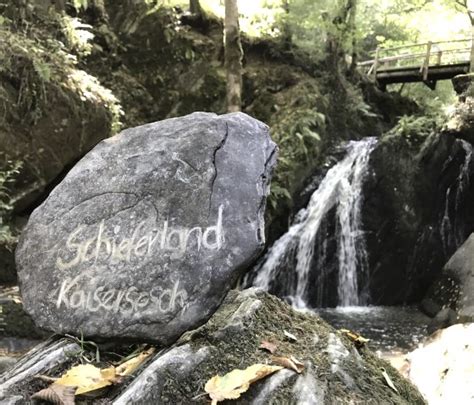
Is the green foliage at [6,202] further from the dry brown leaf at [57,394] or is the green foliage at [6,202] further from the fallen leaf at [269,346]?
the fallen leaf at [269,346]

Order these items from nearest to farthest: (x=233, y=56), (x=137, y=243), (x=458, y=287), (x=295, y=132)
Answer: (x=137, y=243) < (x=458, y=287) < (x=233, y=56) < (x=295, y=132)

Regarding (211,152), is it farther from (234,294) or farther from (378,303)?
(378,303)

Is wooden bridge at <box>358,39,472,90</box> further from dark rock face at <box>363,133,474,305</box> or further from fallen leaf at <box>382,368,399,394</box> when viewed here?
fallen leaf at <box>382,368,399,394</box>

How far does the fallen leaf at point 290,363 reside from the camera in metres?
2.39

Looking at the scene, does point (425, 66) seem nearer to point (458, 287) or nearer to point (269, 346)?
point (458, 287)

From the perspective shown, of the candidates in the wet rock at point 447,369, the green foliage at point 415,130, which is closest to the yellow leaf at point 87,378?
the wet rock at point 447,369

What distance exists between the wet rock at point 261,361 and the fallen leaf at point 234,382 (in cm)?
5

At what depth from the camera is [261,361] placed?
8.05ft

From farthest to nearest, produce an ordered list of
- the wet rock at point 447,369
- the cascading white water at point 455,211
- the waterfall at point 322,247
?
the cascading white water at point 455,211 → the waterfall at point 322,247 → the wet rock at point 447,369

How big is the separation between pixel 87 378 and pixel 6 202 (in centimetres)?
558

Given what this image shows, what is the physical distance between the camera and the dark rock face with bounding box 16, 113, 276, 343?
2.53 metres

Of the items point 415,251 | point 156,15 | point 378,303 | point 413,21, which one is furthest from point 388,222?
point 413,21

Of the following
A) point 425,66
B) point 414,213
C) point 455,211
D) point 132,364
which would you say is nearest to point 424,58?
point 425,66

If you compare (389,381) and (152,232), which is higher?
(152,232)
